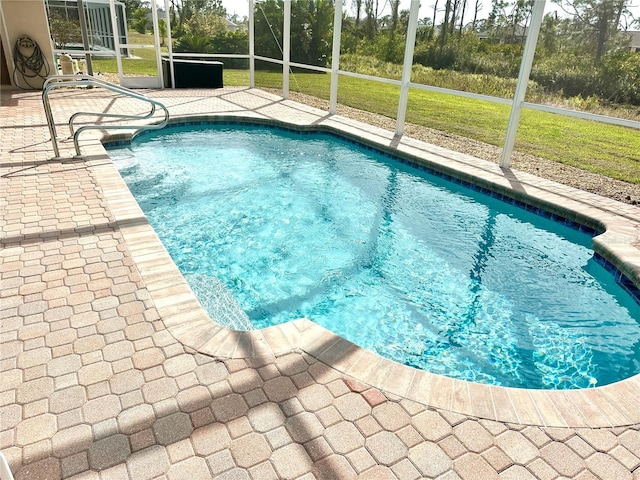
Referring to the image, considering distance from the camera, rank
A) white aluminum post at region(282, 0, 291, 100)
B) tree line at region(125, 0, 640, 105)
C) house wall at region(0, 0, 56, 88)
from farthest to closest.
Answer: white aluminum post at region(282, 0, 291, 100)
house wall at region(0, 0, 56, 88)
tree line at region(125, 0, 640, 105)

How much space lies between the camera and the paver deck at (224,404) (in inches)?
70.0

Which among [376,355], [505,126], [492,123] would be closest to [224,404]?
[376,355]

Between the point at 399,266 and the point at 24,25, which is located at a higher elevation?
the point at 24,25

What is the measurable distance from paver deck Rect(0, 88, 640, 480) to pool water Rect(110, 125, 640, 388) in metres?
0.76

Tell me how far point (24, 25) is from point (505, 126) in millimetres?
11010

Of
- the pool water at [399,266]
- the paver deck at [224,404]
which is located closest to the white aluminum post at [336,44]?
the pool water at [399,266]

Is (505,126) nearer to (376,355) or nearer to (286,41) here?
(286,41)

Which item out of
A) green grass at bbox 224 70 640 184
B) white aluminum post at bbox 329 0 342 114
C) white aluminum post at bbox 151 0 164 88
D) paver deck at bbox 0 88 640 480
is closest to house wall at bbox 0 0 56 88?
white aluminum post at bbox 151 0 164 88

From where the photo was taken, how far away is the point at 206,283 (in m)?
3.84

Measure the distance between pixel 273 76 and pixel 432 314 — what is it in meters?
14.2

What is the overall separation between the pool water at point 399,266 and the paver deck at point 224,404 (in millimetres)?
758

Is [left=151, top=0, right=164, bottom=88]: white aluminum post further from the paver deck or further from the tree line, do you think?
the paver deck

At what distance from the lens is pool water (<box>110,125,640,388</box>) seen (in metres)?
3.24

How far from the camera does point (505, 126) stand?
10117 millimetres
